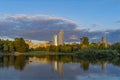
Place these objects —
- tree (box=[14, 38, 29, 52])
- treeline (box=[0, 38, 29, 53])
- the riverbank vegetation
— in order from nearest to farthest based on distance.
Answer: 1. the riverbank vegetation
2. treeline (box=[0, 38, 29, 53])
3. tree (box=[14, 38, 29, 52])

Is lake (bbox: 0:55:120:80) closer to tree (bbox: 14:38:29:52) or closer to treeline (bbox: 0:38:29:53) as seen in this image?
treeline (bbox: 0:38:29:53)

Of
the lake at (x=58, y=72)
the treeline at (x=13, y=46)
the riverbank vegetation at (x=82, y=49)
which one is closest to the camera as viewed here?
the lake at (x=58, y=72)

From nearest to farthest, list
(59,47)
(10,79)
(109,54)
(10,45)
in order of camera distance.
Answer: (10,79), (109,54), (10,45), (59,47)

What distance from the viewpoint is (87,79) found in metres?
18.5

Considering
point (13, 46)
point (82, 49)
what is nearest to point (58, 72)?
point (82, 49)

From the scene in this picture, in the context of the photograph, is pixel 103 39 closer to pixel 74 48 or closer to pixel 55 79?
pixel 74 48

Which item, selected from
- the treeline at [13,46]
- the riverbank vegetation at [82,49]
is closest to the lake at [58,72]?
the riverbank vegetation at [82,49]

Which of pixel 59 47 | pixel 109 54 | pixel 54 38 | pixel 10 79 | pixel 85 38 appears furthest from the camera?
pixel 54 38

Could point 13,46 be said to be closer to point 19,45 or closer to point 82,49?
point 19,45

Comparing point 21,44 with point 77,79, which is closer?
point 77,79

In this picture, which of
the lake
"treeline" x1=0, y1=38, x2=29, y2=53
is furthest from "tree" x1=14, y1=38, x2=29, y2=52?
the lake

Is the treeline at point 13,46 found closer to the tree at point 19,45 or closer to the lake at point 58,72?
the tree at point 19,45

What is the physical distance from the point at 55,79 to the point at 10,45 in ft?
206

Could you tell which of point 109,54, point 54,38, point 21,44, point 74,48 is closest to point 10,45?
point 21,44
